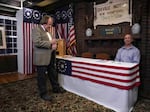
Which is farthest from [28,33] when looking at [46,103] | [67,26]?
[46,103]

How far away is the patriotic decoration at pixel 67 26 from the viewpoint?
4277 mm

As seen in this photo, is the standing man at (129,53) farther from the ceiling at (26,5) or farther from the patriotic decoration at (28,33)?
the patriotic decoration at (28,33)

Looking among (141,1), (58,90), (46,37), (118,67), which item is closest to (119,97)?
(118,67)

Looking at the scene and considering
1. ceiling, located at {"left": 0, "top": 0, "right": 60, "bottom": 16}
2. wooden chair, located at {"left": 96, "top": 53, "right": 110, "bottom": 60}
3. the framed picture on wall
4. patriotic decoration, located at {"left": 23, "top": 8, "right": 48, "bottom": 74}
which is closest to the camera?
wooden chair, located at {"left": 96, "top": 53, "right": 110, "bottom": 60}

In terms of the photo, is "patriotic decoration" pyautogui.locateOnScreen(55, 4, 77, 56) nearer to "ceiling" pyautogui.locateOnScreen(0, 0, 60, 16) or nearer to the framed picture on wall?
"ceiling" pyautogui.locateOnScreen(0, 0, 60, 16)

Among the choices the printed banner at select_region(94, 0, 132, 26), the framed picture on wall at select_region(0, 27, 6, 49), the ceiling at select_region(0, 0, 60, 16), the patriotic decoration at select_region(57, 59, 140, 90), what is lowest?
the patriotic decoration at select_region(57, 59, 140, 90)

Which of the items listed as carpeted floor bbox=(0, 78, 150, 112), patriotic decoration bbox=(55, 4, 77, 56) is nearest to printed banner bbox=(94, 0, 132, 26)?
patriotic decoration bbox=(55, 4, 77, 56)

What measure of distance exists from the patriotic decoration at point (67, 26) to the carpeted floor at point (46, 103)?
1.71m

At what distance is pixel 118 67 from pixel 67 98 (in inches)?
44.9

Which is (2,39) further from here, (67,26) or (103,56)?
(103,56)

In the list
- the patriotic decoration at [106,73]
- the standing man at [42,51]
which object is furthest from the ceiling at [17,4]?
the patriotic decoration at [106,73]

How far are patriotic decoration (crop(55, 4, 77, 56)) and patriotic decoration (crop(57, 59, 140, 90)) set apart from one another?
1428 millimetres

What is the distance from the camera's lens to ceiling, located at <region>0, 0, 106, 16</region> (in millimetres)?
4424

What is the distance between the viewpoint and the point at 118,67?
2102 millimetres
